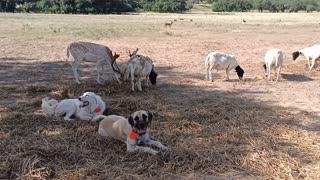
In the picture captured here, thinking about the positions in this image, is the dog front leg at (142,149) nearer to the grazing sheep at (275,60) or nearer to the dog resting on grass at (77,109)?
the dog resting on grass at (77,109)

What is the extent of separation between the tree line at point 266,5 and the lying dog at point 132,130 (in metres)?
94.6

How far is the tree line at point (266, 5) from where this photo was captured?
10025cm

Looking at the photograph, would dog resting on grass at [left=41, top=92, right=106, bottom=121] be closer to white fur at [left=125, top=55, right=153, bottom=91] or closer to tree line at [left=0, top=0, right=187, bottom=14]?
white fur at [left=125, top=55, right=153, bottom=91]

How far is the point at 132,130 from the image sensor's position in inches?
244

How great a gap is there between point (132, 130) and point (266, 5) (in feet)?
340

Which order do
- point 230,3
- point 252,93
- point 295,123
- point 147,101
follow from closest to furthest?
point 295,123, point 147,101, point 252,93, point 230,3

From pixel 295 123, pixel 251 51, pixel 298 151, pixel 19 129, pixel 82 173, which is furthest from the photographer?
pixel 251 51

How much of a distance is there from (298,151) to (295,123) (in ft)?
5.35

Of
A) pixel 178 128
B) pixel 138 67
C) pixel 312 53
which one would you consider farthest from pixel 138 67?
pixel 312 53

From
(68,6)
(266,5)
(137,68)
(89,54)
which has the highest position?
(266,5)

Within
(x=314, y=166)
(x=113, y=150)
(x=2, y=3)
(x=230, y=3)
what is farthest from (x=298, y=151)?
(x=230, y=3)

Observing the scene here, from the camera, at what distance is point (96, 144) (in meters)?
6.57

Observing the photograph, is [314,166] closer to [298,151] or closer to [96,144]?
[298,151]

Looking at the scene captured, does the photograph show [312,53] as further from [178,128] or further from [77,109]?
[77,109]
